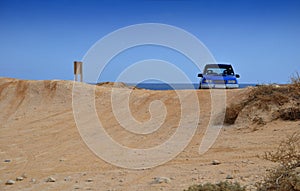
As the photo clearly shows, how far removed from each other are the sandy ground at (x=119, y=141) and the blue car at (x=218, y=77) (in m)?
1.40

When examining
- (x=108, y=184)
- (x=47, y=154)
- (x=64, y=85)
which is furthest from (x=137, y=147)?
(x=64, y=85)

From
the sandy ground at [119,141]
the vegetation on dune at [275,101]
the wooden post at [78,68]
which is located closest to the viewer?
the sandy ground at [119,141]

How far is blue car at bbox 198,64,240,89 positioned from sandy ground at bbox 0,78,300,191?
140cm

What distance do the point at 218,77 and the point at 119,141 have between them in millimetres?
7078

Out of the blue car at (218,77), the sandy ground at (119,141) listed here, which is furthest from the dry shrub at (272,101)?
the blue car at (218,77)

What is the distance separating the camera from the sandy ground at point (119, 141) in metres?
6.64

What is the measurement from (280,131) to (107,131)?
5.38 meters

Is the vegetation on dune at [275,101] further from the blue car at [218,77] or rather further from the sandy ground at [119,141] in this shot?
the blue car at [218,77]

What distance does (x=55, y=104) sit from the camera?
1622cm

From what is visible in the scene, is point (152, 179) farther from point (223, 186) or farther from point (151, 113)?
point (151, 113)

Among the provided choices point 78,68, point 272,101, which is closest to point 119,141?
point 272,101

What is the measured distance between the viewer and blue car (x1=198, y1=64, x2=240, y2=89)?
620 inches

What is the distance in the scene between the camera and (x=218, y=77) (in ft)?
52.1

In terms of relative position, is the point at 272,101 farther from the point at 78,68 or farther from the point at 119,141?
the point at 78,68
